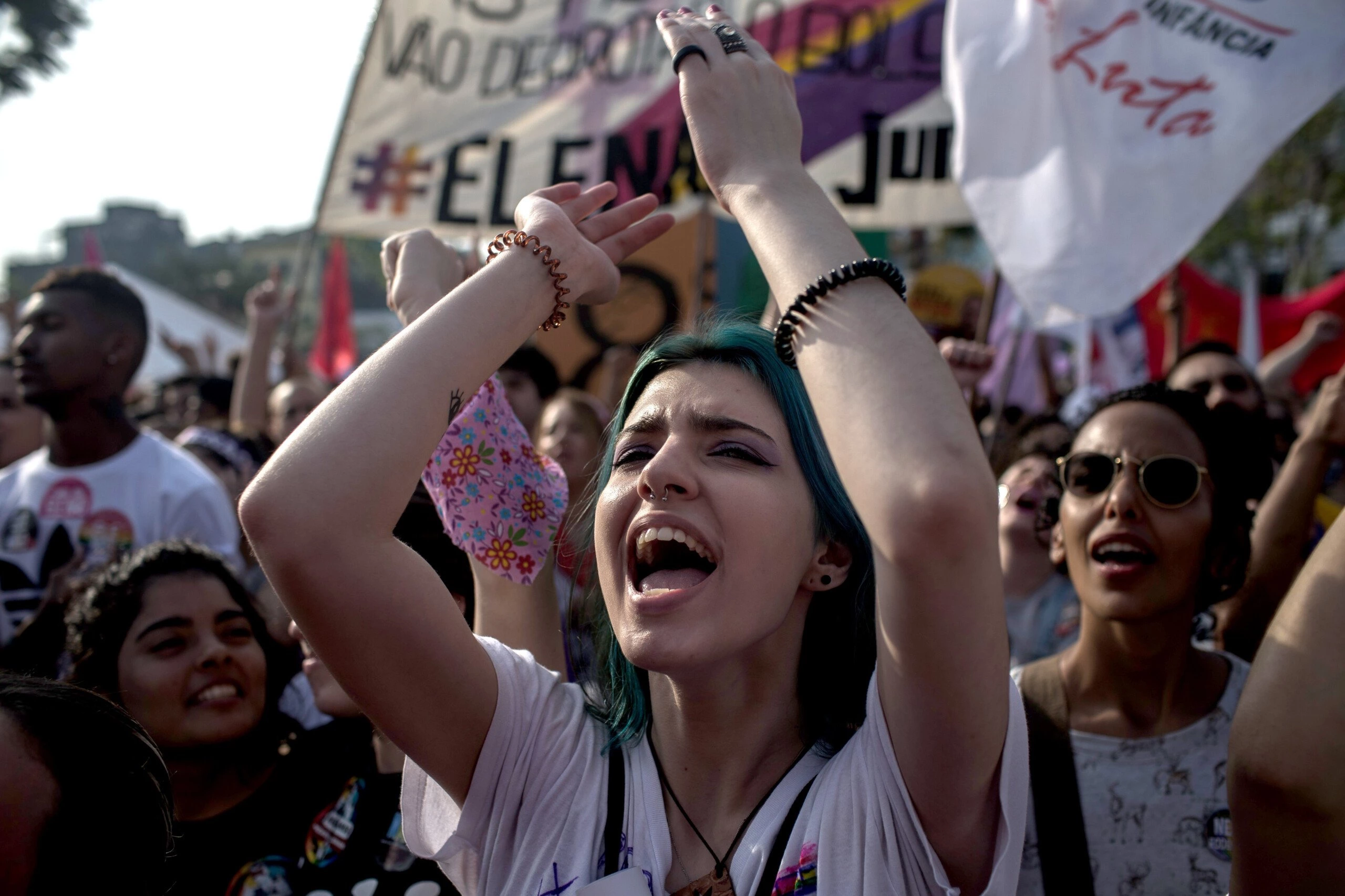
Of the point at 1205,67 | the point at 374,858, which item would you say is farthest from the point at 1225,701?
the point at 1205,67

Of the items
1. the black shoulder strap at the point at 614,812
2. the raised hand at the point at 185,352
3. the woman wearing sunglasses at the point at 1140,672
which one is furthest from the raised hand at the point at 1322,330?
the raised hand at the point at 185,352

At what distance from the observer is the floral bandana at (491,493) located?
6.20 feet

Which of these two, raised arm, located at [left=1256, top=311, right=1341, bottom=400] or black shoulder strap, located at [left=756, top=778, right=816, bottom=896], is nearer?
black shoulder strap, located at [left=756, top=778, right=816, bottom=896]

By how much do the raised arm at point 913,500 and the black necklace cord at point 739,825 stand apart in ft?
0.88

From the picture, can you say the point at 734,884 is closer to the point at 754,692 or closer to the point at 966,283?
the point at 754,692

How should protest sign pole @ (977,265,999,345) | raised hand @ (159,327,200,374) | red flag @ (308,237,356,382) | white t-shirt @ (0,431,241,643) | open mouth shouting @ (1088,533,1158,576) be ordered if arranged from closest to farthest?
open mouth shouting @ (1088,533,1158,576) → white t-shirt @ (0,431,241,643) → protest sign pole @ (977,265,999,345) → raised hand @ (159,327,200,374) → red flag @ (308,237,356,382)

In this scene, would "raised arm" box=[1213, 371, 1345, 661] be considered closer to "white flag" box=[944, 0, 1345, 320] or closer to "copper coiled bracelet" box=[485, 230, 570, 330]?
"white flag" box=[944, 0, 1345, 320]

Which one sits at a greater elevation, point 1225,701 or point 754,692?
point 754,692

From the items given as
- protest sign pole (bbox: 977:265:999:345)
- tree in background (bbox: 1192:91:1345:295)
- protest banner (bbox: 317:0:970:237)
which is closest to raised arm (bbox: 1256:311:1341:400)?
protest sign pole (bbox: 977:265:999:345)

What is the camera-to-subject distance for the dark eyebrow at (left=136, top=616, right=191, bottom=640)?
255 cm

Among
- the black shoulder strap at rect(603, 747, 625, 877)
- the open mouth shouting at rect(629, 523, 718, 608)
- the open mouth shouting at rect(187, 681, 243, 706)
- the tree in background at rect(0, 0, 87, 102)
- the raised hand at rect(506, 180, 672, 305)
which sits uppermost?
the tree in background at rect(0, 0, 87, 102)

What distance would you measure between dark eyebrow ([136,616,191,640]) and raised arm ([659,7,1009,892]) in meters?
1.87

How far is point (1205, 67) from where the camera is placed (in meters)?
3.89

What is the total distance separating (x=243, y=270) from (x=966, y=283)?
46.9m
